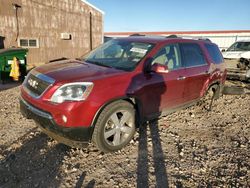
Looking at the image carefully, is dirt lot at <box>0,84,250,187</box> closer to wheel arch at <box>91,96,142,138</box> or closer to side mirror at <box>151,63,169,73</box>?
wheel arch at <box>91,96,142,138</box>

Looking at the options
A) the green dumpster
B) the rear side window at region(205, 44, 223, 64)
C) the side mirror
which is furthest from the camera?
the green dumpster

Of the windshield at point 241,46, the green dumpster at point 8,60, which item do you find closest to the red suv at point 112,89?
the green dumpster at point 8,60

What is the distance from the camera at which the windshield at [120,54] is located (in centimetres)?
416

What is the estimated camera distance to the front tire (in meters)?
3.52

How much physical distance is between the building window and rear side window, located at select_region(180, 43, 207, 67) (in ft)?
41.9

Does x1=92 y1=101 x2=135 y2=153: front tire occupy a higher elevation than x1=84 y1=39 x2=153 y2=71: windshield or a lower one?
lower

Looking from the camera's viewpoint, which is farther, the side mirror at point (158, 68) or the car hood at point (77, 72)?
the side mirror at point (158, 68)

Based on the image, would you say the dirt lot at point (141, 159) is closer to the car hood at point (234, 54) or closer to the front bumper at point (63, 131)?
the front bumper at point (63, 131)

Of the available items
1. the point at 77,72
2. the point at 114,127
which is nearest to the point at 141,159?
the point at 114,127

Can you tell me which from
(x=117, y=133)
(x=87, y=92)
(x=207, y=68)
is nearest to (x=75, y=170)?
(x=117, y=133)

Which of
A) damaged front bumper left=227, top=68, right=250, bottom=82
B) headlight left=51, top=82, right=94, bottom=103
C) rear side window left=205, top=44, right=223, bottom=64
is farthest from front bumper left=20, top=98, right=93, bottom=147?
damaged front bumper left=227, top=68, right=250, bottom=82

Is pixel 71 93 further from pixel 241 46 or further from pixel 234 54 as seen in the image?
pixel 241 46

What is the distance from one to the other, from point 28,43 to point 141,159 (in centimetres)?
1403

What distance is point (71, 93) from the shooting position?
3316 millimetres
